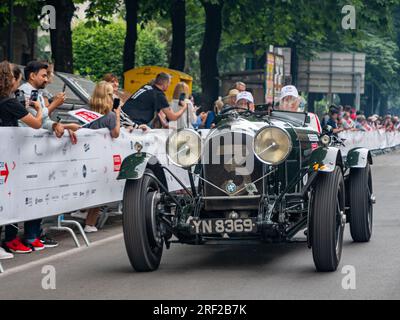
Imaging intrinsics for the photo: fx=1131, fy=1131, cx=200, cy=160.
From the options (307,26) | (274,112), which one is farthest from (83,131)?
(307,26)

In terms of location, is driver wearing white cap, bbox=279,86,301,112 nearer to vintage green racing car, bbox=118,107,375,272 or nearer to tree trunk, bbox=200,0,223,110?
vintage green racing car, bbox=118,107,375,272

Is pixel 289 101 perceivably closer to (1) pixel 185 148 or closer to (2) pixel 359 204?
(2) pixel 359 204

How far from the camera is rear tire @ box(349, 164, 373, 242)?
36.2 ft

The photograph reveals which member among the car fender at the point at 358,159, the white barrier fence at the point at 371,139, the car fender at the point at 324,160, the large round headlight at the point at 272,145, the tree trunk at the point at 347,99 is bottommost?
the white barrier fence at the point at 371,139

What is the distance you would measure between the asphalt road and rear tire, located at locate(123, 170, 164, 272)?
0.13 metres

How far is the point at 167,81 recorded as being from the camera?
14969 millimetres

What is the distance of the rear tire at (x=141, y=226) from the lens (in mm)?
9391

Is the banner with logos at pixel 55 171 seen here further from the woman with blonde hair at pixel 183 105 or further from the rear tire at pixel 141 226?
the woman with blonde hair at pixel 183 105

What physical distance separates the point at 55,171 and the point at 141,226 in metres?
2.54

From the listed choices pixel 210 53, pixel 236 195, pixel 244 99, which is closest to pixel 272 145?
pixel 236 195

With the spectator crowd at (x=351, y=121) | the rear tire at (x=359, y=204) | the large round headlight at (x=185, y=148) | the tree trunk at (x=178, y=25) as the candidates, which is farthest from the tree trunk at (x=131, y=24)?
the large round headlight at (x=185, y=148)

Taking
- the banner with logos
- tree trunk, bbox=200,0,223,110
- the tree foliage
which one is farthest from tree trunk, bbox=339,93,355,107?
the banner with logos

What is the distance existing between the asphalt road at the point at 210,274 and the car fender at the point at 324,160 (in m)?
0.86
